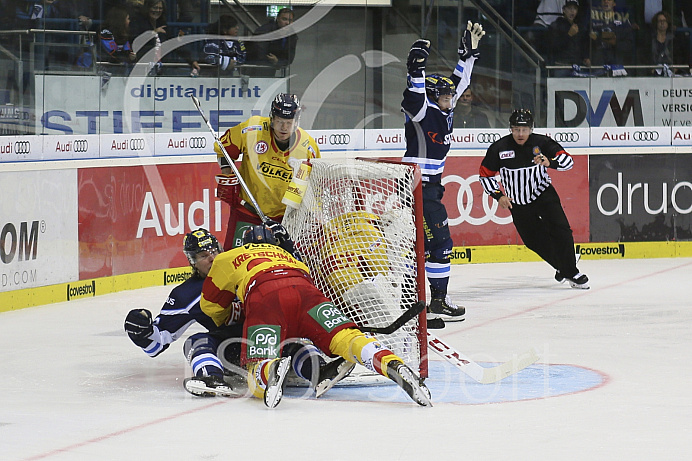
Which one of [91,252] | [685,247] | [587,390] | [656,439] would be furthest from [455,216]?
[656,439]

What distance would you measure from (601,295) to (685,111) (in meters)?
3.31

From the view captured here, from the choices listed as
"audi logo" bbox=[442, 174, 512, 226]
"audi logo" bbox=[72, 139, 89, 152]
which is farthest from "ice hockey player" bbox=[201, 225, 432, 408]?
"audi logo" bbox=[442, 174, 512, 226]

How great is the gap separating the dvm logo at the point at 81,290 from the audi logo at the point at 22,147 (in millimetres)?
986

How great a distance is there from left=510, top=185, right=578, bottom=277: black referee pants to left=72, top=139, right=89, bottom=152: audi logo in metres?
3.33

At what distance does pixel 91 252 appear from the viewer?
8477 mm

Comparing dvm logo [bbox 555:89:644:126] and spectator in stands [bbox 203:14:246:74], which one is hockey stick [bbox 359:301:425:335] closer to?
spectator in stands [bbox 203:14:246:74]

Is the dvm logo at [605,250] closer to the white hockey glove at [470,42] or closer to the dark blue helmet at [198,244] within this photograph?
the white hockey glove at [470,42]

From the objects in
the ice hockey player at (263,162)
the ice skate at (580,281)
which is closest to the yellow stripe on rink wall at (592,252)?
the ice skate at (580,281)

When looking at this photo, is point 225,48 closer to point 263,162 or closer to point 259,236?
point 263,162

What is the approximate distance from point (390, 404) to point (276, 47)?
21.7ft

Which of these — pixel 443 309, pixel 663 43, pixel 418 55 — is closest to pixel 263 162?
pixel 418 55

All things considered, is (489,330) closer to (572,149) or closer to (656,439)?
(656,439)

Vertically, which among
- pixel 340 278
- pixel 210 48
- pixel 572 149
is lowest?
pixel 340 278

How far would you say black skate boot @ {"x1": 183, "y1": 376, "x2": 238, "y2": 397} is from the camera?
16.5 feet
